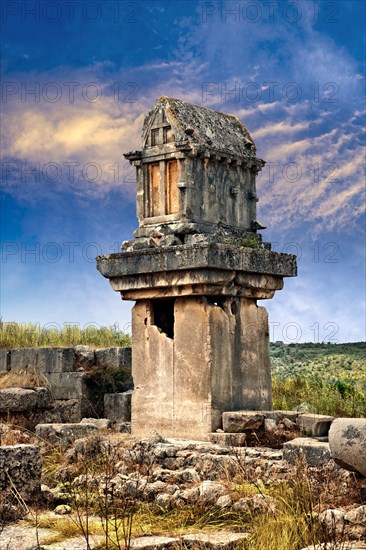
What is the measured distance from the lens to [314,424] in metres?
9.57

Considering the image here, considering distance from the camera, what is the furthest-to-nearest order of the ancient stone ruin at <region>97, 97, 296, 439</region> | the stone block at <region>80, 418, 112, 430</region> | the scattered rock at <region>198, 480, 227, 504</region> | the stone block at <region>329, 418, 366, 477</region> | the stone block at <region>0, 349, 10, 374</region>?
the stone block at <region>0, 349, 10, 374</region>, the stone block at <region>80, 418, 112, 430</region>, the ancient stone ruin at <region>97, 97, 296, 439</region>, the scattered rock at <region>198, 480, 227, 504</region>, the stone block at <region>329, 418, 366, 477</region>

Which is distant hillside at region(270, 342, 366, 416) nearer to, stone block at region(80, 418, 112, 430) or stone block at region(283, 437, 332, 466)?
stone block at region(80, 418, 112, 430)

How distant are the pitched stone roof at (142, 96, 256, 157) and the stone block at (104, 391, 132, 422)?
359cm

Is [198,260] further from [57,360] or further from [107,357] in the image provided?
[57,360]

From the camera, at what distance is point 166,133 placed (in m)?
10.6

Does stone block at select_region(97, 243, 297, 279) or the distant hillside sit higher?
stone block at select_region(97, 243, 297, 279)

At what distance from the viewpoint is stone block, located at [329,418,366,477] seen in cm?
721

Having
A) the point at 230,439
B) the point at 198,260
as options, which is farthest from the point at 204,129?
the point at 230,439

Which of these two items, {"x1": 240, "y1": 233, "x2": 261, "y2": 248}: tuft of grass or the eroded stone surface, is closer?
{"x1": 240, "y1": 233, "x2": 261, "y2": 248}: tuft of grass

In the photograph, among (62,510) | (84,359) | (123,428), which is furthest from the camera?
(84,359)

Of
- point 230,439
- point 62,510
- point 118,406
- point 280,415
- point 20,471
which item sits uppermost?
point 118,406

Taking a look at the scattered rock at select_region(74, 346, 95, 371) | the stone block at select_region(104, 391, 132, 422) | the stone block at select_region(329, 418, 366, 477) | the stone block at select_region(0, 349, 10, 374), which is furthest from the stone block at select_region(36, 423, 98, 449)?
the stone block at select_region(329, 418, 366, 477)

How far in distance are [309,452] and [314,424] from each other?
3.76ft

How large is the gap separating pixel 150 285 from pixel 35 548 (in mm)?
4165
